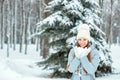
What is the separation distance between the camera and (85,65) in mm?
5461

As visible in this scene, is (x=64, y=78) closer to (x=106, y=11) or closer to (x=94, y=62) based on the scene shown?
(x=94, y=62)

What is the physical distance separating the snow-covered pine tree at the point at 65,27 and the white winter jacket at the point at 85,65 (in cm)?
939

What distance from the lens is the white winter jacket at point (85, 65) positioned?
5457 mm

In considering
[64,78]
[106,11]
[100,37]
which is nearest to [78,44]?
[64,78]

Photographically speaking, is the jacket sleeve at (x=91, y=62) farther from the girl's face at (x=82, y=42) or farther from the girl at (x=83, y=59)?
the girl's face at (x=82, y=42)

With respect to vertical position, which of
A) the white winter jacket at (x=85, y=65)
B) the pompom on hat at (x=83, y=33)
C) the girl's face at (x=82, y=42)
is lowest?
the white winter jacket at (x=85, y=65)

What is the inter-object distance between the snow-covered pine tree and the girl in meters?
9.39

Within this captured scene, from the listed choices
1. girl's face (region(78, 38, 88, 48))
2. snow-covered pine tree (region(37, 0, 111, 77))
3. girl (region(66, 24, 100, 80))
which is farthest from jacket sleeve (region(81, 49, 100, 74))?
snow-covered pine tree (region(37, 0, 111, 77))

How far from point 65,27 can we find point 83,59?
33.5 ft

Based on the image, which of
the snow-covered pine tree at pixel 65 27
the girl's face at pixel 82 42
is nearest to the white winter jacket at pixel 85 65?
the girl's face at pixel 82 42

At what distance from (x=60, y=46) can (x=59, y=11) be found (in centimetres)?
142

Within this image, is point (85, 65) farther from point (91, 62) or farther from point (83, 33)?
point (83, 33)

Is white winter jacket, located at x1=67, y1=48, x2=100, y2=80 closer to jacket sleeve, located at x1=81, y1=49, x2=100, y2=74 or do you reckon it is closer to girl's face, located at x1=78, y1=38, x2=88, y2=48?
jacket sleeve, located at x1=81, y1=49, x2=100, y2=74

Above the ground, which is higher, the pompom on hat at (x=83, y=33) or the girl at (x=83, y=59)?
the pompom on hat at (x=83, y=33)
